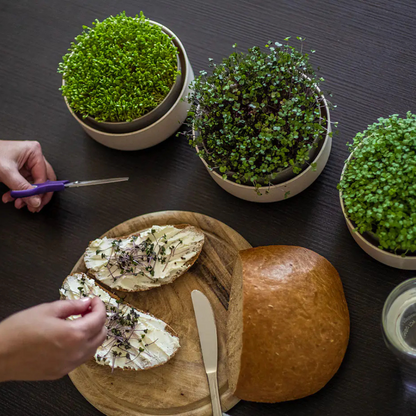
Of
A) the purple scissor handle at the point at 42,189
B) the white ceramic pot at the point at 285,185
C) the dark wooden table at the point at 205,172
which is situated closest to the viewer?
the white ceramic pot at the point at 285,185

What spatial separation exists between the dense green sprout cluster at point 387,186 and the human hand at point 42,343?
0.93m

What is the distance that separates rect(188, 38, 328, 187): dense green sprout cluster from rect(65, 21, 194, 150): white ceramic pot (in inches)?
7.3

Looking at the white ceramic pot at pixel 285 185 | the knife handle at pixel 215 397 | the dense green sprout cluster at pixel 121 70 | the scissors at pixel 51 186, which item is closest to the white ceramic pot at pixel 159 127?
the dense green sprout cluster at pixel 121 70

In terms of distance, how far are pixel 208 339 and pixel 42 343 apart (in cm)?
66

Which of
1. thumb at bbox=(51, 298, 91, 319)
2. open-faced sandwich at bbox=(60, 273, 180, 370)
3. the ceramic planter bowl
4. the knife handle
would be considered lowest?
the knife handle

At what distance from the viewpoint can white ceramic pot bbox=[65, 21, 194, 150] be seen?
1.91 metres

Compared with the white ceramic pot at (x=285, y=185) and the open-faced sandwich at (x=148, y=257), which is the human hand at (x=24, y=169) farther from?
the white ceramic pot at (x=285, y=185)

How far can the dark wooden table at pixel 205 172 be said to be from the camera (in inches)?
73.9

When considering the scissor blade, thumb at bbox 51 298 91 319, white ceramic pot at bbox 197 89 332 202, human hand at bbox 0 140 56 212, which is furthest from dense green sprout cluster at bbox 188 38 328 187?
human hand at bbox 0 140 56 212

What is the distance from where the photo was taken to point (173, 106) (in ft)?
6.22

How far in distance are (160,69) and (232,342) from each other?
3.51 feet

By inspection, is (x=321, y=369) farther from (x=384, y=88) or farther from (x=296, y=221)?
(x=384, y=88)

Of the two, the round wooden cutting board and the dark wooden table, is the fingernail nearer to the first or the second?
the dark wooden table

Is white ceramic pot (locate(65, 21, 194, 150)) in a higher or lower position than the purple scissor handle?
higher
